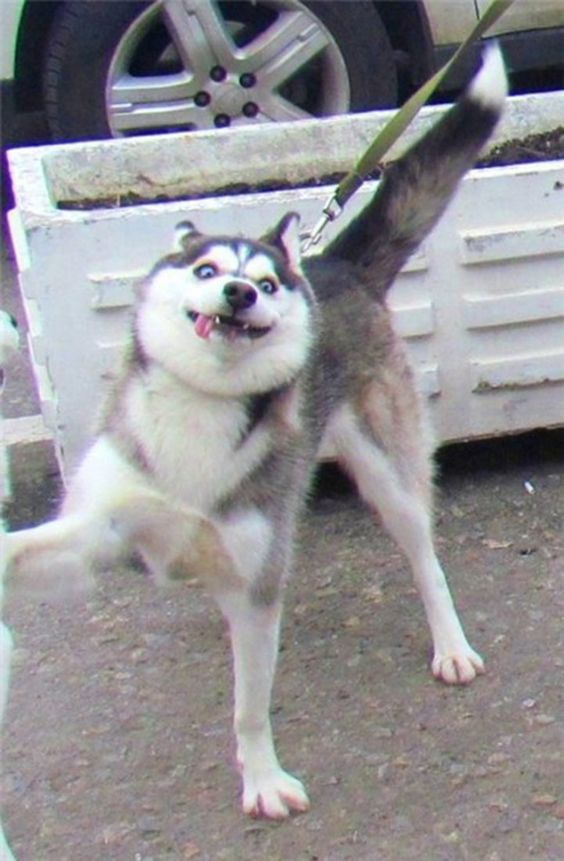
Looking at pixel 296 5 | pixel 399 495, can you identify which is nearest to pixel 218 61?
pixel 296 5

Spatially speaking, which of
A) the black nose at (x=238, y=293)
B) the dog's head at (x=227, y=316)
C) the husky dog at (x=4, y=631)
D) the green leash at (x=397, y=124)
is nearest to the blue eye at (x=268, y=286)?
the dog's head at (x=227, y=316)

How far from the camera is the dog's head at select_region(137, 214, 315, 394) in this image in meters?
2.52

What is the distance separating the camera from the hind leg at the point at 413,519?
3.23 m

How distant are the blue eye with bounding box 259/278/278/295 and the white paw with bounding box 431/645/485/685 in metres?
1.07

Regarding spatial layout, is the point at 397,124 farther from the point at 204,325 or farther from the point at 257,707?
the point at 257,707

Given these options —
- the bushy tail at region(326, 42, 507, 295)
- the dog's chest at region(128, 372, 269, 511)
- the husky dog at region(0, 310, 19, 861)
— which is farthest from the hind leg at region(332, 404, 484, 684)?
the husky dog at region(0, 310, 19, 861)

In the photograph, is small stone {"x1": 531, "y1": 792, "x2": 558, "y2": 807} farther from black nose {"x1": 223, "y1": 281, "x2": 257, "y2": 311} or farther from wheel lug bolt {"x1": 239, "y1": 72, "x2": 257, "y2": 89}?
wheel lug bolt {"x1": 239, "y1": 72, "x2": 257, "y2": 89}

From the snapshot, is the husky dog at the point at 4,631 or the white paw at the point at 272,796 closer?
the husky dog at the point at 4,631

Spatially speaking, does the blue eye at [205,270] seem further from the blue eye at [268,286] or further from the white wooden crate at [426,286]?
the white wooden crate at [426,286]

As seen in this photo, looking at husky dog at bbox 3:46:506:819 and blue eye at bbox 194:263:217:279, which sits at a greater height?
blue eye at bbox 194:263:217:279

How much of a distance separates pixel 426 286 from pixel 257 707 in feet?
5.04

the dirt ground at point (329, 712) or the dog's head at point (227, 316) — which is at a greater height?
the dog's head at point (227, 316)

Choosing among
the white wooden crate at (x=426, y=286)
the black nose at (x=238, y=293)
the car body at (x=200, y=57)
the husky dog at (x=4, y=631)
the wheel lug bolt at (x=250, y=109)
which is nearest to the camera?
the husky dog at (x=4, y=631)

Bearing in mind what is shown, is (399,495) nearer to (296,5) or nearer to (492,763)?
(492,763)
